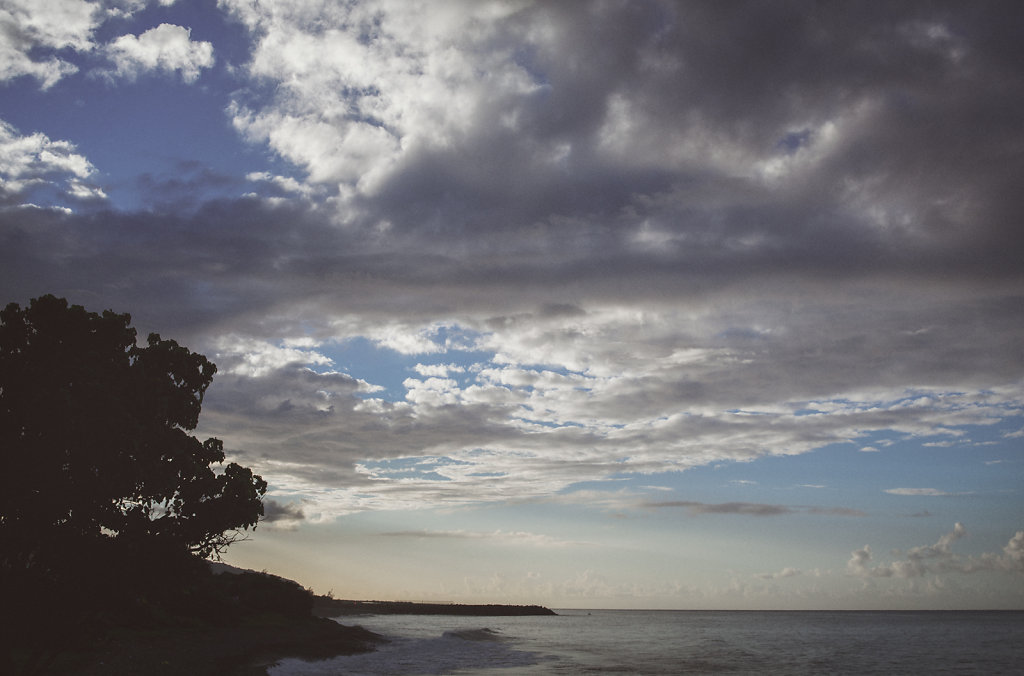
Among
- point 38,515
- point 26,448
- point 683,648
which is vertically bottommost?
point 683,648

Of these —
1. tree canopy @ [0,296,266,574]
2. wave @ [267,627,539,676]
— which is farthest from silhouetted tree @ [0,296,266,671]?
wave @ [267,627,539,676]

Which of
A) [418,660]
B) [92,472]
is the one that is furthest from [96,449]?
[418,660]

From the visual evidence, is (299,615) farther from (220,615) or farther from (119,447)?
(119,447)

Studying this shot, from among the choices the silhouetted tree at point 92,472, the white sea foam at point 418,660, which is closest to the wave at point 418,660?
the white sea foam at point 418,660

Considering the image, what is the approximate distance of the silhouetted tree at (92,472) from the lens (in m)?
22.9

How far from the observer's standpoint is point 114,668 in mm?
34062

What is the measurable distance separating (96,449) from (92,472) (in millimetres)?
820

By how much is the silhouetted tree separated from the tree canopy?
3cm

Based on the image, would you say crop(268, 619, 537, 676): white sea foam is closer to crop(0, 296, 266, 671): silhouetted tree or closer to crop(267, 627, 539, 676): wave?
crop(267, 627, 539, 676): wave

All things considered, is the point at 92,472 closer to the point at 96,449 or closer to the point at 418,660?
the point at 96,449

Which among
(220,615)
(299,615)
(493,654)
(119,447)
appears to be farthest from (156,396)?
(299,615)

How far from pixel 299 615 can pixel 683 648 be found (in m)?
46.2

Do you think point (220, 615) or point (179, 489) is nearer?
point (179, 489)

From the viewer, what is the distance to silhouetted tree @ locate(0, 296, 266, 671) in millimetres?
22922
